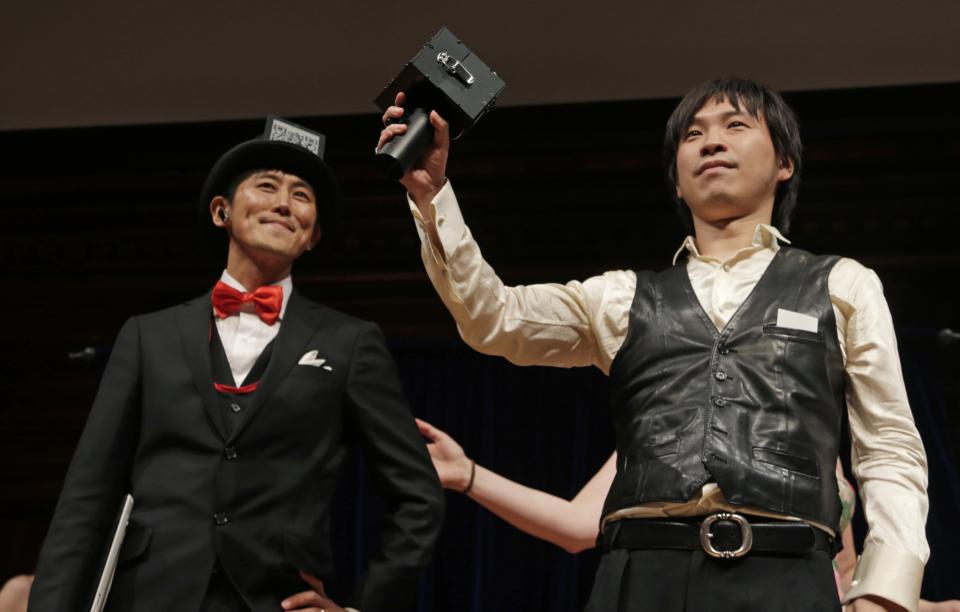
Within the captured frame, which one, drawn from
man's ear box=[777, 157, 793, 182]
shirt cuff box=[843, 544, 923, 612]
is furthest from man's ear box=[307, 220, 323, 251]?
shirt cuff box=[843, 544, 923, 612]

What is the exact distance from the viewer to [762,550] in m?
1.54

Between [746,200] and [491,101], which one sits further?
[746,200]

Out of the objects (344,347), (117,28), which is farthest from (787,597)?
(117,28)

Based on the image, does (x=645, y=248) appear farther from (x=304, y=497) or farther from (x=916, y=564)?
(x=916, y=564)

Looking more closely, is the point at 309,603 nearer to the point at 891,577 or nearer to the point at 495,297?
the point at 495,297

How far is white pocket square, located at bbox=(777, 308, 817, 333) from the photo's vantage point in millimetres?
1657

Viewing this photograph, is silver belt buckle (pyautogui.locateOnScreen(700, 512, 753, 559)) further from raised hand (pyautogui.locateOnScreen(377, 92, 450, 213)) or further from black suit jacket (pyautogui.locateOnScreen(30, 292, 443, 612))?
black suit jacket (pyautogui.locateOnScreen(30, 292, 443, 612))

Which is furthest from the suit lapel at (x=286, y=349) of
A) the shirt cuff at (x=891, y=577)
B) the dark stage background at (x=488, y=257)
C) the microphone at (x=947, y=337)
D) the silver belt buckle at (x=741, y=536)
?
the microphone at (x=947, y=337)

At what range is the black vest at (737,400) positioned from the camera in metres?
1.56

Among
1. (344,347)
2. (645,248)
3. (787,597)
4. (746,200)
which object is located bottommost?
(787,597)

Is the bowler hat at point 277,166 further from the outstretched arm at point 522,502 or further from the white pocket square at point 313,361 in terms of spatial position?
the outstretched arm at point 522,502

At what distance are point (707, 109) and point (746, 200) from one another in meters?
0.17

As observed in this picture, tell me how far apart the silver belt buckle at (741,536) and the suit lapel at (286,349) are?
0.83 m

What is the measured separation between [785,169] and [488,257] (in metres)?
1.88
